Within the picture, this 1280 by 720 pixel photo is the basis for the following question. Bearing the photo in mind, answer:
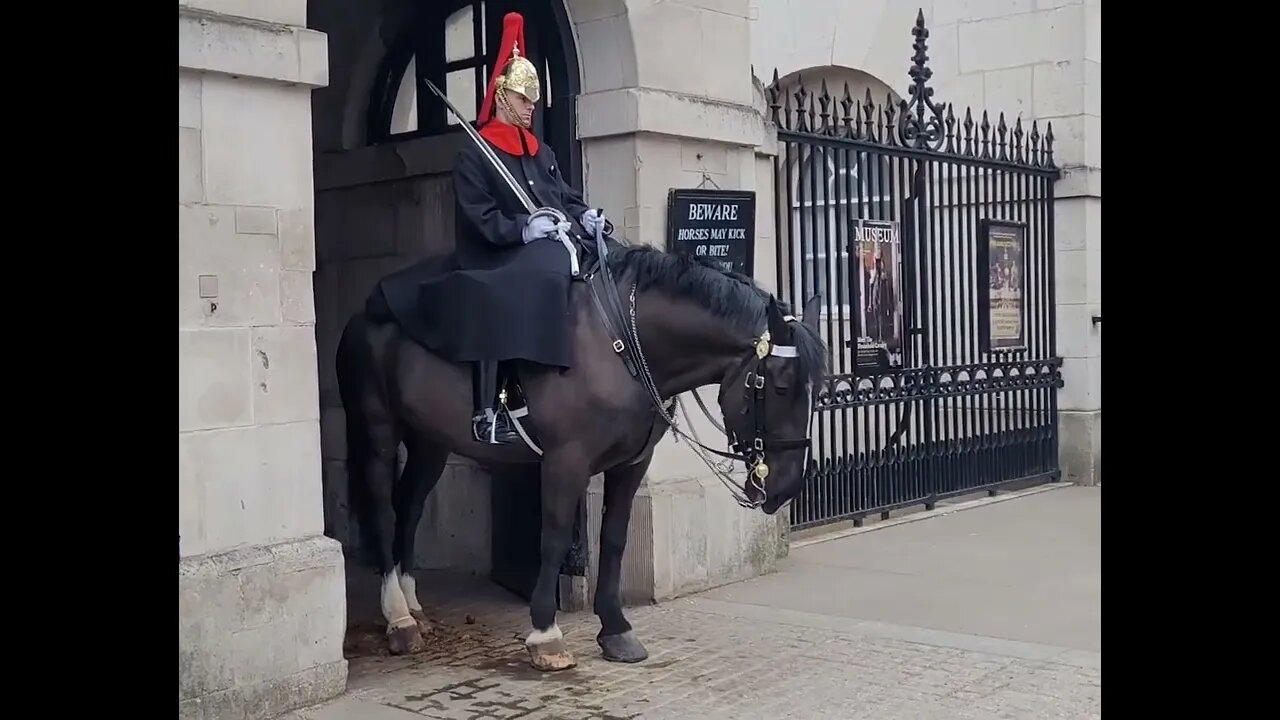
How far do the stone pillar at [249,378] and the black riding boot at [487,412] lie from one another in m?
0.70

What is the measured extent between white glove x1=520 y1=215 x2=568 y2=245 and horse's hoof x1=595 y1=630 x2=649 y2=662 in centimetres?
185

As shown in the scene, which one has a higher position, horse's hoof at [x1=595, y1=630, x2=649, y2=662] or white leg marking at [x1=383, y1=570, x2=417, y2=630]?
white leg marking at [x1=383, y1=570, x2=417, y2=630]

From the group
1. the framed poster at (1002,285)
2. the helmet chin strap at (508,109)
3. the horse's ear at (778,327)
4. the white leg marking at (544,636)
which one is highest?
the helmet chin strap at (508,109)

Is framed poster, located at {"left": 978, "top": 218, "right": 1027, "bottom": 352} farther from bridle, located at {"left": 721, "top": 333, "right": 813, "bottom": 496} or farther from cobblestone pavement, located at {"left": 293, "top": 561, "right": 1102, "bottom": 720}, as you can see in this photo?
bridle, located at {"left": 721, "top": 333, "right": 813, "bottom": 496}

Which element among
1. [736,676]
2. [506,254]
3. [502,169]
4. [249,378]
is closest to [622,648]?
[736,676]

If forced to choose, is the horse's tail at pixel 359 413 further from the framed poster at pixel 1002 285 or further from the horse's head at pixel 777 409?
the framed poster at pixel 1002 285

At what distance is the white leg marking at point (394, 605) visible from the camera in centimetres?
642

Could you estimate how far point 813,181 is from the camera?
29.7 feet

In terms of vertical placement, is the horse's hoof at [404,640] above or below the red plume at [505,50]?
below

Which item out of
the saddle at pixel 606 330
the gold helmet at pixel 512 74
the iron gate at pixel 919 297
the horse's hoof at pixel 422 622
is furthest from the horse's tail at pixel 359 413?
the iron gate at pixel 919 297

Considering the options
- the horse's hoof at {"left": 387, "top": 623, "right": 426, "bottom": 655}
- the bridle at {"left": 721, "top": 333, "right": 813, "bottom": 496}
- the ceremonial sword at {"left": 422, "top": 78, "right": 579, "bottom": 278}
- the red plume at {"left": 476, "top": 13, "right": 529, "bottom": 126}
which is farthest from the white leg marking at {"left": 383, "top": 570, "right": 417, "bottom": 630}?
the red plume at {"left": 476, "top": 13, "right": 529, "bottom": 126}

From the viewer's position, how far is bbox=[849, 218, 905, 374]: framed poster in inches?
376
